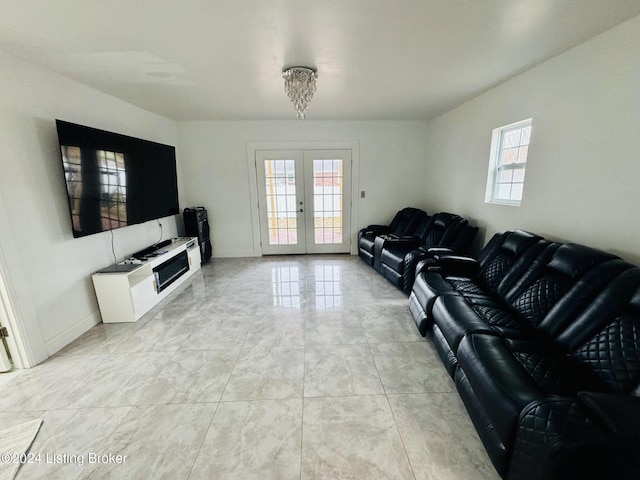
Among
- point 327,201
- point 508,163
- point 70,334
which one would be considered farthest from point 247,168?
point 508,163

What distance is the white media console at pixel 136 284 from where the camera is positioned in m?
2.73

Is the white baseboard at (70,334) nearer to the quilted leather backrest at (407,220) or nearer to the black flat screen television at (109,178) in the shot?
the black flat screen television at (109,178)

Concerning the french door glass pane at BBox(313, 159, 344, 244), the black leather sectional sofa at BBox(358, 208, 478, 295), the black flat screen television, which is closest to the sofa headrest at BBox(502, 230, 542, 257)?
the black leather sectional sofa at BBox(358, 208, 478, 295)

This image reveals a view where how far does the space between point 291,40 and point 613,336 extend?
2.70 meters

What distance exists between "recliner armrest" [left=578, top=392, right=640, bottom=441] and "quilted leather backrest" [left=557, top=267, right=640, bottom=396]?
1.15ft

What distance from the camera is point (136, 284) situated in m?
2.85

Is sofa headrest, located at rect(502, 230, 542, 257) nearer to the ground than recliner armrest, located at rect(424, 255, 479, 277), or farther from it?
farther from it

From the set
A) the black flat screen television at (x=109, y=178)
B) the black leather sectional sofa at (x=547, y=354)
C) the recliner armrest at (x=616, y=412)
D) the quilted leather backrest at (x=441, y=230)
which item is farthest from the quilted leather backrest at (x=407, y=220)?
the black flat screen television at (x=109, y=178)

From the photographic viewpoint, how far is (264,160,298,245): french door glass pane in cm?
482

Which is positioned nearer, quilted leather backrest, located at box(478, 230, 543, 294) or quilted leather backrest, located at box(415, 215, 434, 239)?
quilted leather backrest, located at box(478, 230, 543, 294)

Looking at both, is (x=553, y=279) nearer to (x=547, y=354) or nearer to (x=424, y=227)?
(x=547, y=354)

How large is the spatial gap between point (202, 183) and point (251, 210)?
977 millimetres

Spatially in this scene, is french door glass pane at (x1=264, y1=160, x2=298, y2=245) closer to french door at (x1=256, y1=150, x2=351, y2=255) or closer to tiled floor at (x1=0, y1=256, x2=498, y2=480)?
french door at (x1=256, y1=150, x2=351, y2=255)

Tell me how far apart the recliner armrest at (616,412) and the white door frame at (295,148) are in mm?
4184
